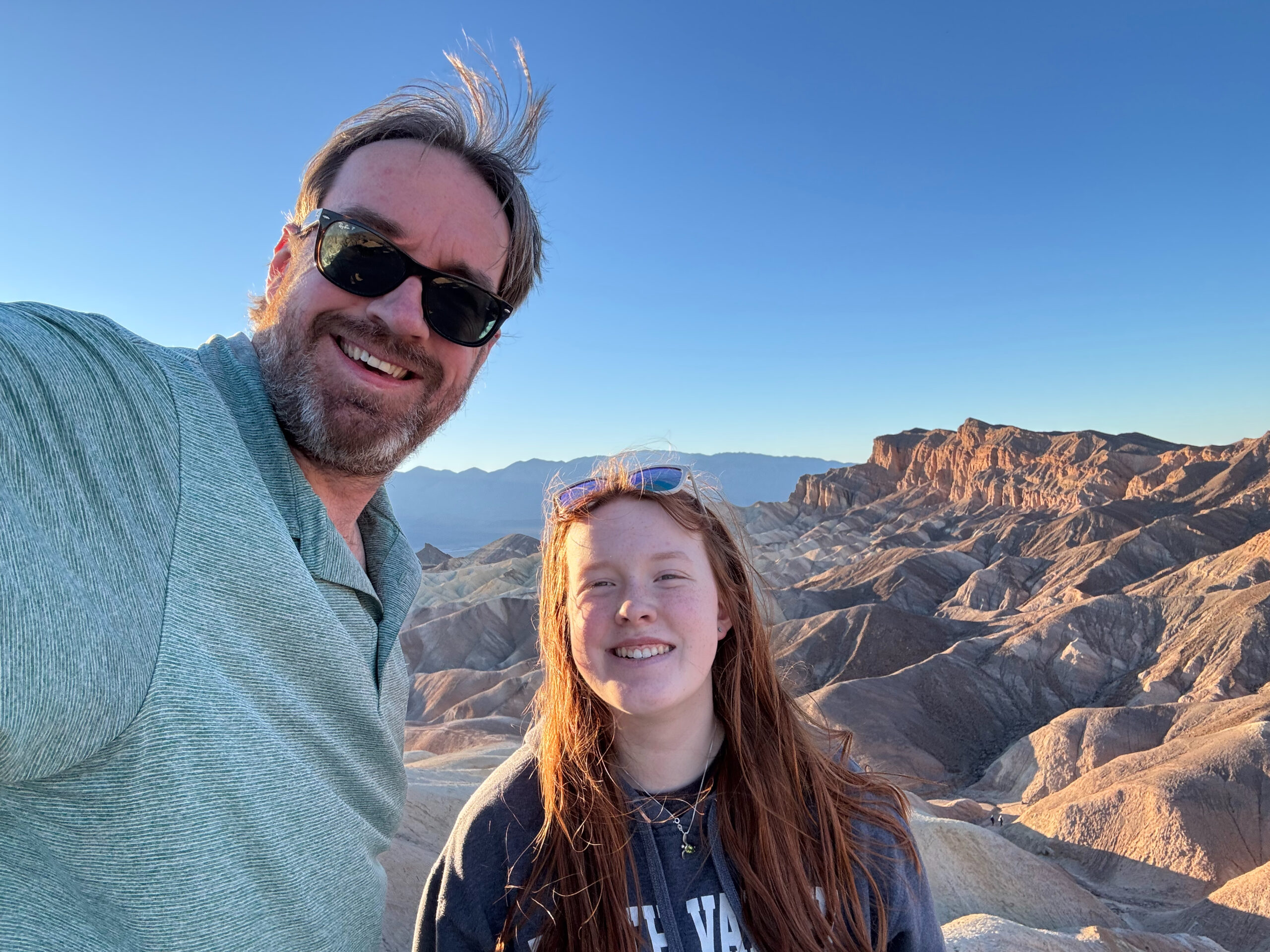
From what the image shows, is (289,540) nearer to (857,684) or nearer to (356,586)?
(356,586)

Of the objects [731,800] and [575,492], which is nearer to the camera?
[731,800]

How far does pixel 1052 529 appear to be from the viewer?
162 feet

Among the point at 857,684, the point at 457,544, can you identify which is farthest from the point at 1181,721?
the point at 457,544

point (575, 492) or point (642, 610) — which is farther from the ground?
point (575, 492)

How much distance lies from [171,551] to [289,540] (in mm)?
314

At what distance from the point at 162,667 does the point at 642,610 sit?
46.4 inches

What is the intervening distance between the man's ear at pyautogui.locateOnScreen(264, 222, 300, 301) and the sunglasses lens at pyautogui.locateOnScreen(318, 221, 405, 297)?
226 mm

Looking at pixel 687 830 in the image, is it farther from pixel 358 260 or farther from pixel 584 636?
pixel 358 260

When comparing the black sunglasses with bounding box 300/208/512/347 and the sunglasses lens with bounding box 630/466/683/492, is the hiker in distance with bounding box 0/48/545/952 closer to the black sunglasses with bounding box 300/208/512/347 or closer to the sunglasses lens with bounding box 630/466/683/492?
the black sunglasses with bounding box 300/208/512/347

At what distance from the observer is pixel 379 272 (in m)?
2.29

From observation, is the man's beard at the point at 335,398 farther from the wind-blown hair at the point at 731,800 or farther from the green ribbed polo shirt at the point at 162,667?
the wind-blown hair at the point at 731,800

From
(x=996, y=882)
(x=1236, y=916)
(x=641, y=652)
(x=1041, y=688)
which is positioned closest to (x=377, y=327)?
(x=641, y=652)

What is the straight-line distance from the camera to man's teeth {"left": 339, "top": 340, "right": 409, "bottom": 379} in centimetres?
224

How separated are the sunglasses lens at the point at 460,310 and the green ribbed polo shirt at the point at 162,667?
23.7 inches
